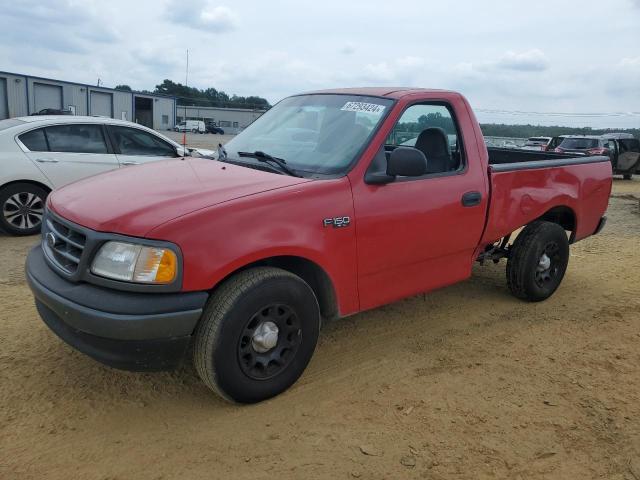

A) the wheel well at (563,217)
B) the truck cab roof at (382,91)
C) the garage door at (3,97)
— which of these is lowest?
the wheel well at (563,217)

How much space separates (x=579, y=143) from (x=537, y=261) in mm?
16623

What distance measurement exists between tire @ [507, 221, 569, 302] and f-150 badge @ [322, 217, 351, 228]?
7.61 feet

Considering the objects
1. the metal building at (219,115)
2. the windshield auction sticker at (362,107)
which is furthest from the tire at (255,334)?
the metal building at (219,115)

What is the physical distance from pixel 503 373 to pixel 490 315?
1158 mm

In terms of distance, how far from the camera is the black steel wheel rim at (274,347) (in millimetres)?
3066

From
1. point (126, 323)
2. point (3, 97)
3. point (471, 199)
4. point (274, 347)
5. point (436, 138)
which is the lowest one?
point (274, 347)

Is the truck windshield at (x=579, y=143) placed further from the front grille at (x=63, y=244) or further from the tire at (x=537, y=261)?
the front grille at (x=63, y=244)

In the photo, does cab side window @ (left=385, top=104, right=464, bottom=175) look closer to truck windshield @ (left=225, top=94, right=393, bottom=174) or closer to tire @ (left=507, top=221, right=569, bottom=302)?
truck windshield @ (left=225, top=94, right=393, bottom=174)

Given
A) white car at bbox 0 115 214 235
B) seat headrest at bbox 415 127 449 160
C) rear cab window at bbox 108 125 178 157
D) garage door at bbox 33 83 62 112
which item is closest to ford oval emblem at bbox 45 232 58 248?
seat headrest at bbox 415 127 449 160

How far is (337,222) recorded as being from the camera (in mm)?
3330

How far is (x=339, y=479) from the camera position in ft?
8.59

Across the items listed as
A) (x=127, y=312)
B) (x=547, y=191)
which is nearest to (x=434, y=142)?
(x=547, y=191)

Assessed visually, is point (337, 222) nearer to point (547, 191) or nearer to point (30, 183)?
point (547, 191)

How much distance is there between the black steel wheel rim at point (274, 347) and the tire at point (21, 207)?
498 cm
